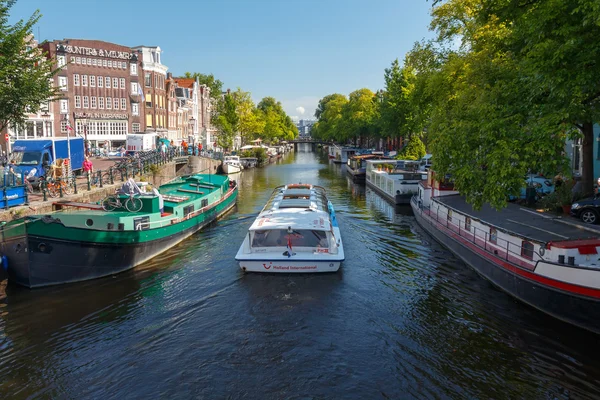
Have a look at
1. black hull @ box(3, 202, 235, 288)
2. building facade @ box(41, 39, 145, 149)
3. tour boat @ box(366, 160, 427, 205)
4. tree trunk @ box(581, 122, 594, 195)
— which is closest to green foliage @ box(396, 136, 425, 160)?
tour boat @ box(366, 160, 427, 205)

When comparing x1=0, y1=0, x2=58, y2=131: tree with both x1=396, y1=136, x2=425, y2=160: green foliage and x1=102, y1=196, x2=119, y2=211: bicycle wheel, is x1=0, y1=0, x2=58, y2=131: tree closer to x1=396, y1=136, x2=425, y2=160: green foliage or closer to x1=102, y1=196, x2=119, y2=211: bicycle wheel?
x1=102, y1=196, x2=119, y2=211: bicycle wheel

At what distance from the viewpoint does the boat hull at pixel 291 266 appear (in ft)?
49.9

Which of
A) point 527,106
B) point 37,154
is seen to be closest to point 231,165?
point 37,154

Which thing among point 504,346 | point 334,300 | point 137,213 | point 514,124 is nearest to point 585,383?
point 504,346

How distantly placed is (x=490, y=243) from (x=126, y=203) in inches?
543

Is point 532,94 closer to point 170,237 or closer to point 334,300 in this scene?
point 334,300

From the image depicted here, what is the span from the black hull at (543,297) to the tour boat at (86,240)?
12.3 meters

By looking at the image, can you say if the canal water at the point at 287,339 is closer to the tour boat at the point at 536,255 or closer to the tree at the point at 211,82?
the tour boat at the point at 536,255

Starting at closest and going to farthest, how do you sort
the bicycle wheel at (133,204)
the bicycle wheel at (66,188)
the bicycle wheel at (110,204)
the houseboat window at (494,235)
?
the houseboat window at (494,235), the bicycle wheel at (133,204), the bicycle wheel at (110,204), the bicycle wheel at (66,188)

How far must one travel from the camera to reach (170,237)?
2027 centimetres

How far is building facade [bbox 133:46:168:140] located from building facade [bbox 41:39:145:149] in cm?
161

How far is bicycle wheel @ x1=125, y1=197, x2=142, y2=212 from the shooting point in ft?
61.4

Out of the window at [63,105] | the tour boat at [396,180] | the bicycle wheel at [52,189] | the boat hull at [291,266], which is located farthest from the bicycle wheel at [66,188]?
the window at [63,105]

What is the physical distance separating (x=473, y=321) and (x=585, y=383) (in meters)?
3.44
